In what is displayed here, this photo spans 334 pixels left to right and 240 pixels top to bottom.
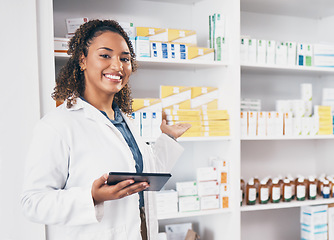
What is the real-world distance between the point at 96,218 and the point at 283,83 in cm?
242

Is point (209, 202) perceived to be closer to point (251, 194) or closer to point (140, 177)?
point (251, 194)

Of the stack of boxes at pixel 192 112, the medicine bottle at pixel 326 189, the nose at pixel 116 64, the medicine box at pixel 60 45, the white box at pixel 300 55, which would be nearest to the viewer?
the nose at pixel 116 64

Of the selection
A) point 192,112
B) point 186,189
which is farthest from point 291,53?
point 186,189

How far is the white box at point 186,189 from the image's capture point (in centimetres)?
244

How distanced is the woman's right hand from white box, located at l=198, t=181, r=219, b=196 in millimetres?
1294

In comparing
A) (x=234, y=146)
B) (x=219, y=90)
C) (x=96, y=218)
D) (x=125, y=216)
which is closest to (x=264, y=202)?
(x=234, y=146)

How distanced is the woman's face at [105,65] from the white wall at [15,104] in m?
0.51

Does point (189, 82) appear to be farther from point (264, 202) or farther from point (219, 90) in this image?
point (264, 202)

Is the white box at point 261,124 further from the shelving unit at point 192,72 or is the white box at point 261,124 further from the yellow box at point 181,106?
the yellow box at point 181,106

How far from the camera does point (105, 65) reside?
141cm

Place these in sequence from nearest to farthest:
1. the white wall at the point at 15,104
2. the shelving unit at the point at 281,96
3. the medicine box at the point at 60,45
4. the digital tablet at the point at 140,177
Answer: the digital tablet at the point at 140,177, the white wall at the point at 15,104, the medicine box at the point at 60,45, the shelving unit at the point at 281,96

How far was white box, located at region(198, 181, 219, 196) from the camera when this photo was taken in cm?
245

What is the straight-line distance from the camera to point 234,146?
2.47m

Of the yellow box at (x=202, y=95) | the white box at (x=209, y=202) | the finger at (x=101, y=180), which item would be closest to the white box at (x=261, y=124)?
the yellow box at (x=202, y=95)
